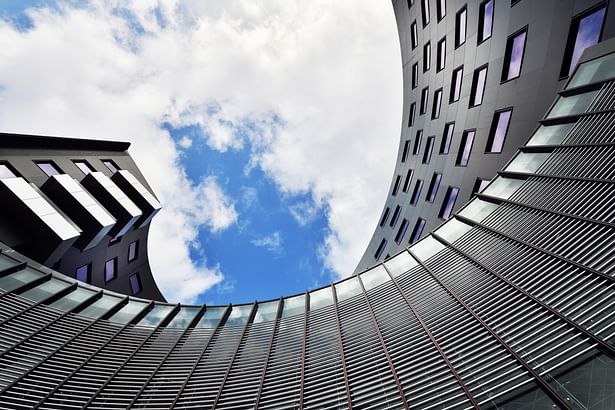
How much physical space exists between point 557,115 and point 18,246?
2608 cm

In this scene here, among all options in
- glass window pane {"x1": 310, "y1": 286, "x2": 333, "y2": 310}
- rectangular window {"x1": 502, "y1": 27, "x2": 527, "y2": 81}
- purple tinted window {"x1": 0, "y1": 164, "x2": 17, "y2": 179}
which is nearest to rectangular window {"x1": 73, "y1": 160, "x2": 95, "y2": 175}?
purple tinted window {"x1": 0, "y1": 164, "x2": 17, "y2": 179}

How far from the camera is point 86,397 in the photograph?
8258mm

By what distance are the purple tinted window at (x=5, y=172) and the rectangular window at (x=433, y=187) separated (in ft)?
84.5

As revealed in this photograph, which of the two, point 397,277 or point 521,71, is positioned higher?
point 521,71

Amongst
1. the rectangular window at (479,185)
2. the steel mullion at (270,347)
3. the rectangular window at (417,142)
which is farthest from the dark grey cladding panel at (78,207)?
the rectangular window at (417,142)

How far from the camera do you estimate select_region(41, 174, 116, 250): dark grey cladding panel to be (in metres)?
18.2

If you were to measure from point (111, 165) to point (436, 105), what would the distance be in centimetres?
2726

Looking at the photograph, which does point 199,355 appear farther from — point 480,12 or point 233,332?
point 480,12

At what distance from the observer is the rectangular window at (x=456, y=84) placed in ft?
62.7

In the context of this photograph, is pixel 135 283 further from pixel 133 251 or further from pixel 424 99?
pixel 424 99

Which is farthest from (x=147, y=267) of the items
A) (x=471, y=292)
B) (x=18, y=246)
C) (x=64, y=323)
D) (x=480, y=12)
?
(x=480, y=12)

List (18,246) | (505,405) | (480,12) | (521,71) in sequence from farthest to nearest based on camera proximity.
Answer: (480,12)
(18,246)
(521,71)
(505,405)

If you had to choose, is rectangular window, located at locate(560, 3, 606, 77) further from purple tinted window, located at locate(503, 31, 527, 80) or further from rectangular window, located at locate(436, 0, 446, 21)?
rectangular window, located at locate(436, 0, 446, 21)

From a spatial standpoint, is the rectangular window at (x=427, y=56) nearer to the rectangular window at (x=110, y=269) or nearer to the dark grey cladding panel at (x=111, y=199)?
the dark grey cladding panel at (x=111, y=199)
